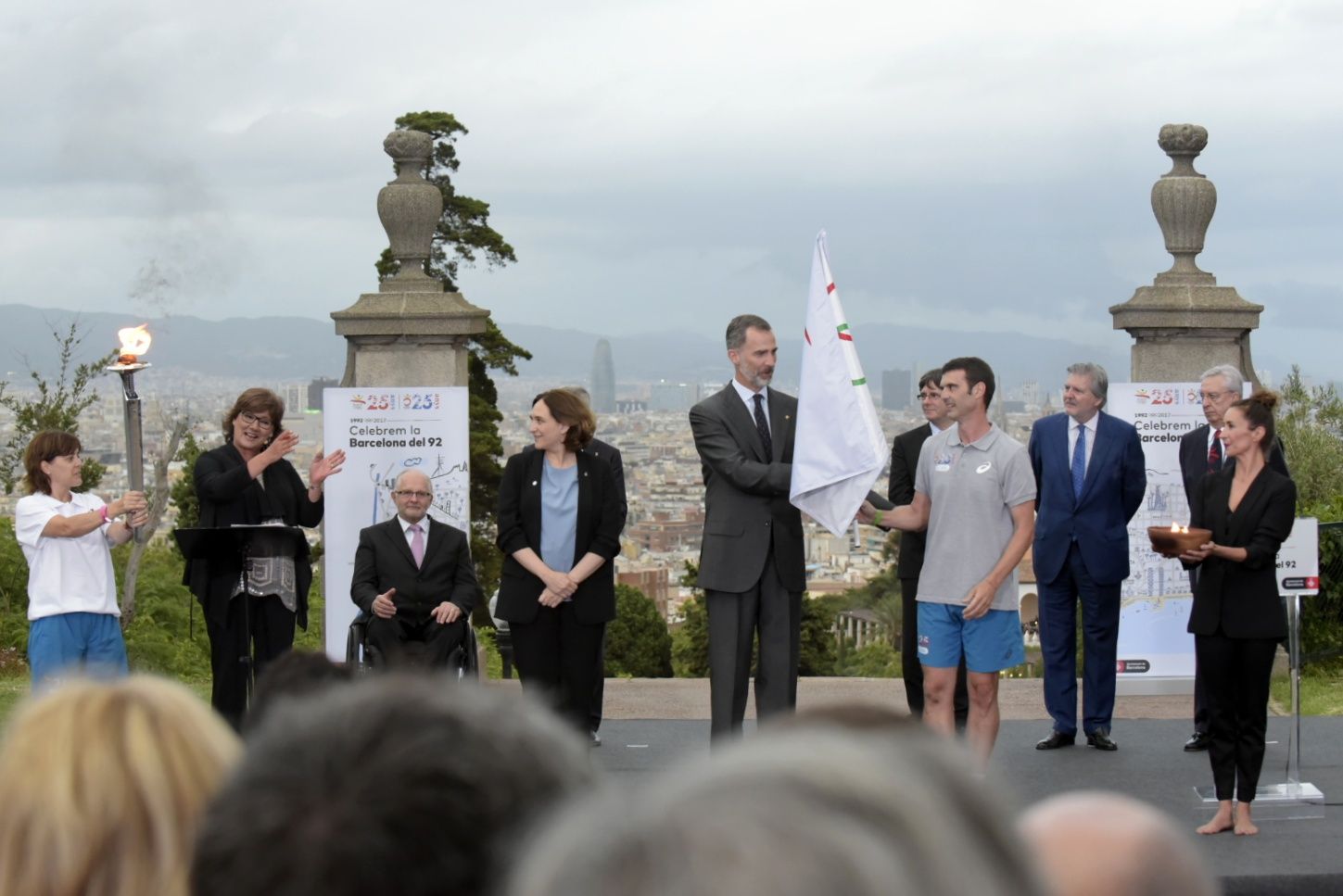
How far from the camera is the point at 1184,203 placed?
35.9ft

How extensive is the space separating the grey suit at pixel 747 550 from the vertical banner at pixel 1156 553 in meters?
2.97

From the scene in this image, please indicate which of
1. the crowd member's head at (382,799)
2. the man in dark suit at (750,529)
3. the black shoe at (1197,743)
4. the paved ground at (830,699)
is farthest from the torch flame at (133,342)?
the crowd member's head at (382,799)

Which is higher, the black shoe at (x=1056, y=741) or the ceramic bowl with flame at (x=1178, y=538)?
the ceramic bowl with flame at (x=1178, y=538)

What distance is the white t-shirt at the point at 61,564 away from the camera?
7992mm

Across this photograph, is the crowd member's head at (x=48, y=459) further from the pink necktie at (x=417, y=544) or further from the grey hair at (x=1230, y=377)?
the grey hair at (x=1230, y=377)

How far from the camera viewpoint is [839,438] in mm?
7875

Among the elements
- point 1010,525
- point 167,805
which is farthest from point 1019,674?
point 167,805

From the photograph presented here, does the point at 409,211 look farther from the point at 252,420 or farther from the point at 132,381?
the point at 132,381

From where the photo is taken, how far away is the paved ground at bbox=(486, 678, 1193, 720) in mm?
10164

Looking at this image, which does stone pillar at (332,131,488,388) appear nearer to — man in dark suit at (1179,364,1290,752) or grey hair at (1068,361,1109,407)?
grey hair at (1068,361,1109,407)

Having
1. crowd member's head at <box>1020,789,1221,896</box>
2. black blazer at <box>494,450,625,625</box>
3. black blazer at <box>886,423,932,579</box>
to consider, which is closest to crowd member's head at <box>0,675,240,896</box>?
crowd member's head at <box>1020,789,1221,896</box>

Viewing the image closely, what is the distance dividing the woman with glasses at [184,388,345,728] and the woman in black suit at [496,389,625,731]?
1.15 metres

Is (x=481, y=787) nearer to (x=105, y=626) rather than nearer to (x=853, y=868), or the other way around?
(x=853, y=868)

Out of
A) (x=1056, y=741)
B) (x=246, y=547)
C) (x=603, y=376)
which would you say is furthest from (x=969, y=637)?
(x=603, y=376)
